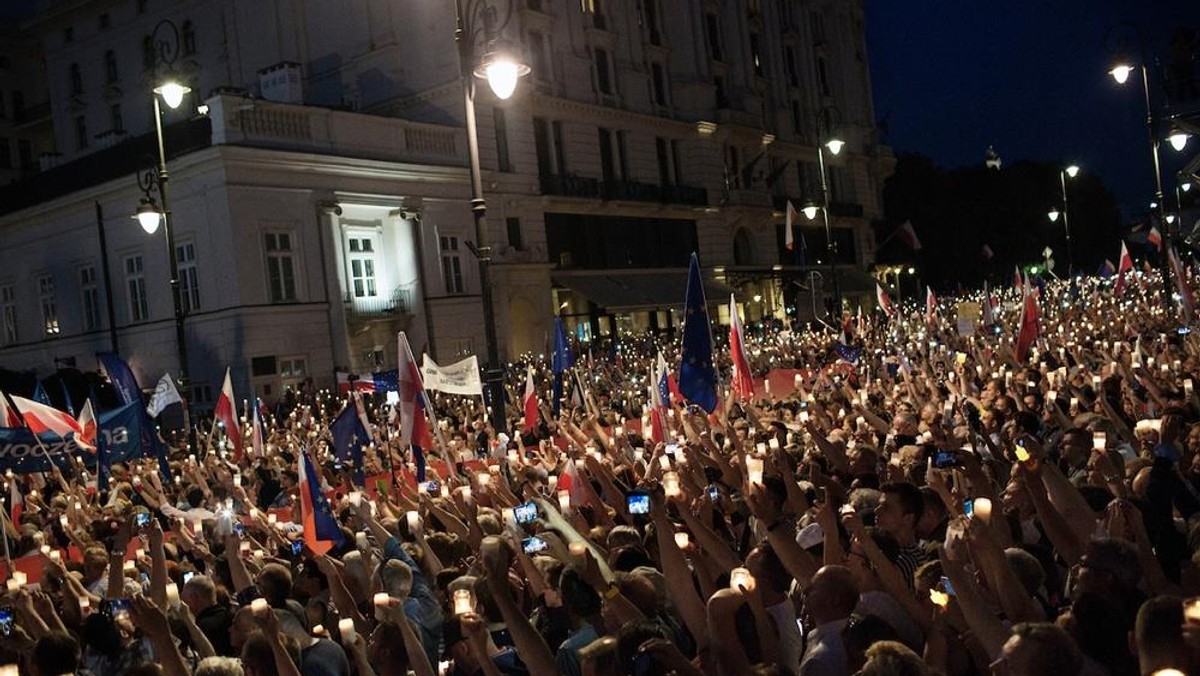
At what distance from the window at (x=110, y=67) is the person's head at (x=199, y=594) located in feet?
138

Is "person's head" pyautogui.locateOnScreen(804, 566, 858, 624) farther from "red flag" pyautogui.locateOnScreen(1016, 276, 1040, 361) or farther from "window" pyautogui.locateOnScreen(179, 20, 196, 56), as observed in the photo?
"window" pyautogui.locateOnScreen(179, 20, 196, 56)

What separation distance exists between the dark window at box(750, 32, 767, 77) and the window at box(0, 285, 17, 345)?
33.2 metres

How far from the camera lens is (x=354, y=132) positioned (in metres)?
30.9

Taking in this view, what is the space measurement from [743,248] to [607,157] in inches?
435

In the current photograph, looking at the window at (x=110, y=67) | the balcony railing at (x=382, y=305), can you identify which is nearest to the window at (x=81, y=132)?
the window at (x=110, y=67)

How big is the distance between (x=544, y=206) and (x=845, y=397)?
26001 mm

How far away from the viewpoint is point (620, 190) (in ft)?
139

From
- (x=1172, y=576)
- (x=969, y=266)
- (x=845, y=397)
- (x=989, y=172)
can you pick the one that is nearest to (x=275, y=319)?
(x=845, y=397)

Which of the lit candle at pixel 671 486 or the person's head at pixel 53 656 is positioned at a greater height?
the lit candle at pixel 671 486

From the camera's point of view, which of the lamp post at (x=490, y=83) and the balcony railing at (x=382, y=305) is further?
the balcony railing at (x=382, y=305)

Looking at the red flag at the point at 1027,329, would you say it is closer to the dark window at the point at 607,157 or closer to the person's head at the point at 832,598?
the person's head at the point at 832,598

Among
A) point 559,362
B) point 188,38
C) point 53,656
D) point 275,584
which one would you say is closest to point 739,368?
point 559,362

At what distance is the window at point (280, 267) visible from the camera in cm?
2827

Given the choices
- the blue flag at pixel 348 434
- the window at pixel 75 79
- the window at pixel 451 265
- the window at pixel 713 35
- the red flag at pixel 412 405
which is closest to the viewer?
the red flag at pixel 412 405
